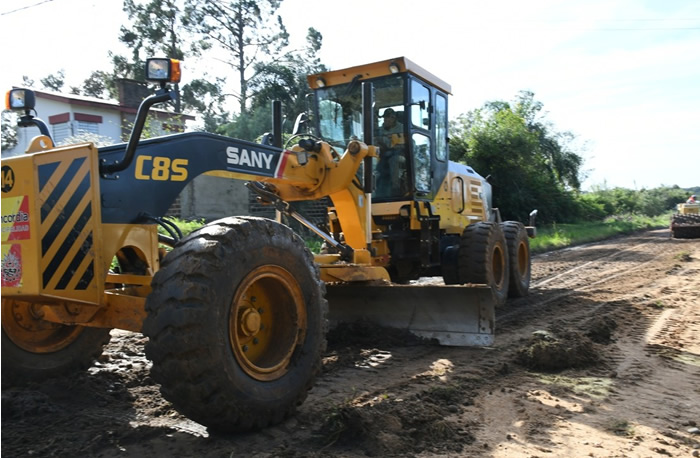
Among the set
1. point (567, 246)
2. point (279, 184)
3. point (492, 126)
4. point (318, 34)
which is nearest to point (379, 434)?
point (279, 184)

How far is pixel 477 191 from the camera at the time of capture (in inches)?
394

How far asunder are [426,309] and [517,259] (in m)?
3.62

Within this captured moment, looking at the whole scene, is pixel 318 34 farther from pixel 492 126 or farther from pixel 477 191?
pixel 477 191

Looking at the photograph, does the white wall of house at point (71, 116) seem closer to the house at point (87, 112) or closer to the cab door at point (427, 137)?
the house at point (87, 112)

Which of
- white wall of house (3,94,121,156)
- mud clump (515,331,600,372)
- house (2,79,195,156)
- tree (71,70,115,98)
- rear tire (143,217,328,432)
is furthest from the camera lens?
tree (71,70,115,98)

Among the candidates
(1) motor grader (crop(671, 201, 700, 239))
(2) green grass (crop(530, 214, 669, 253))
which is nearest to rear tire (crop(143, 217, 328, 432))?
(2) green grass (crop(530, 214, 669, 253))

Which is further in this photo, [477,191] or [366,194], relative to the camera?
[477,191]

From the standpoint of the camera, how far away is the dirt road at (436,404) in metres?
3.39

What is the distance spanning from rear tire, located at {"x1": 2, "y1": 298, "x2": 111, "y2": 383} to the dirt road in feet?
0.37

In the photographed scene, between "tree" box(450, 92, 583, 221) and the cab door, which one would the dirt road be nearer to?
the cab door

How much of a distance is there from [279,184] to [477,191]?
4.96m

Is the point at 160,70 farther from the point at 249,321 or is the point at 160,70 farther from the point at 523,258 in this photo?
the point at 523,258

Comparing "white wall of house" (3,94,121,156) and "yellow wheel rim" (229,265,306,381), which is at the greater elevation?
"white wall of house" (3,94,121,156)

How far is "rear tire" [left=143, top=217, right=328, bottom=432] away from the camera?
3109mm
